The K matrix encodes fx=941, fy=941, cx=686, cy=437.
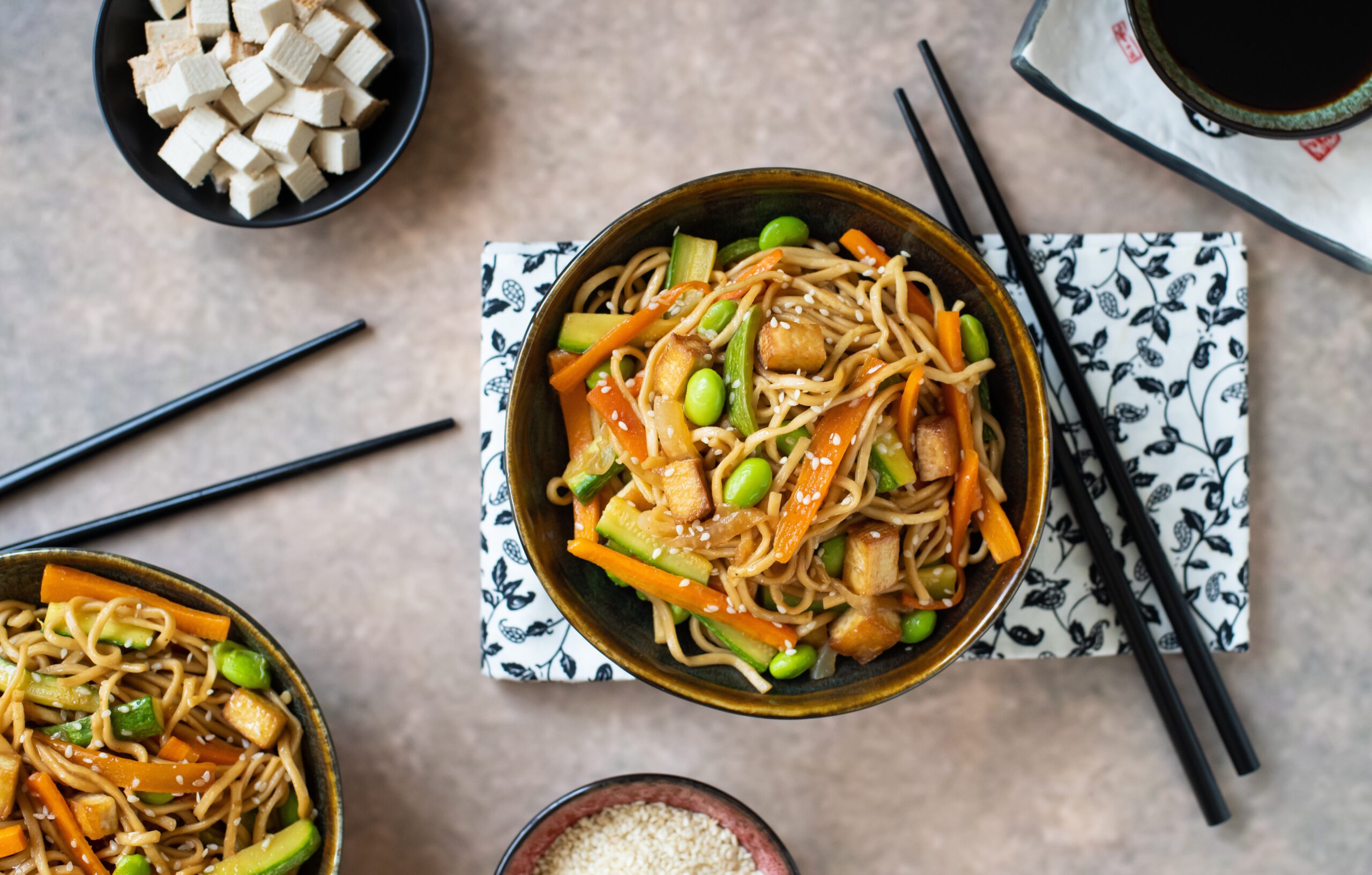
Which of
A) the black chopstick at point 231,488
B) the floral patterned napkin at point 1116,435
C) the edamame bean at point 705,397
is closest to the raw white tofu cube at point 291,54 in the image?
the floral patterned napkin at point 1116,435

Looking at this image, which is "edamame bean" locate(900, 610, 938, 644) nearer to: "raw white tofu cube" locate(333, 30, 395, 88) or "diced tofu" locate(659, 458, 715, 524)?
"diced tofu" locate(659, 458, 715, 524)

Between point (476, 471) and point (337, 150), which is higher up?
point (337, 150)

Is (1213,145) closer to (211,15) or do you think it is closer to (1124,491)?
(1124,491)

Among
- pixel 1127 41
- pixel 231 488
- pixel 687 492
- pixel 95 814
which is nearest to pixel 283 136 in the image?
pixel 231 488

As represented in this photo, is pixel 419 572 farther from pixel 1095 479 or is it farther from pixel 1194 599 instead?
pixel 1194 599

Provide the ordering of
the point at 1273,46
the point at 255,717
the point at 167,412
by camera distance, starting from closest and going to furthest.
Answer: the point at 255,717 < the point at 1273,46 < the point at 167,412

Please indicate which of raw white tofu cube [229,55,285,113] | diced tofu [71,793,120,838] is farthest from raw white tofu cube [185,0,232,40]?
diced tofu [71,793,120,838]
